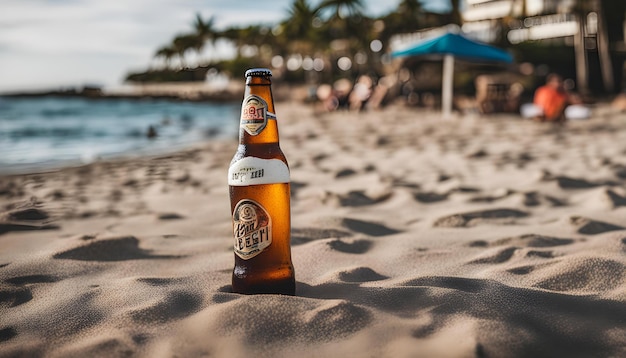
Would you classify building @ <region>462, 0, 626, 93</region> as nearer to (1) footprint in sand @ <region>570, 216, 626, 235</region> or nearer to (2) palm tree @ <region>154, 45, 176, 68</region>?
(1) footprint in sand @ <region>570, 216, 626, 235</region>

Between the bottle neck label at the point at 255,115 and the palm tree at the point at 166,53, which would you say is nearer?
the bottle neck label at the point at 255,115

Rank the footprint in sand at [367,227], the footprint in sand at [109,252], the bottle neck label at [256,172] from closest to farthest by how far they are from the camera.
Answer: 1. the bottle neck label at [256,172]
2. the footprint in sand at [109,252]
3. the footprint in sand at [367,227]

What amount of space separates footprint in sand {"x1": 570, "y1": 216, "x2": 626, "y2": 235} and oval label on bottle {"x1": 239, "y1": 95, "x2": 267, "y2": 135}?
184 cm

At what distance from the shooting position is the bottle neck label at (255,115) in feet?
6.37

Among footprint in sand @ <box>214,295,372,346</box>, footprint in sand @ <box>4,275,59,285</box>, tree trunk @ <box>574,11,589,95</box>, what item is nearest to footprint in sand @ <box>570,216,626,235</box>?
footprint in sand @ <box>214,295,372,346</box>

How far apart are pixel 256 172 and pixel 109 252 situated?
112 centimetres

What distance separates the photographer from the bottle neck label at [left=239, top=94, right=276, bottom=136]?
76.5 inches

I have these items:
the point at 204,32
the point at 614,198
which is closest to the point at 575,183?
the point at 614,198

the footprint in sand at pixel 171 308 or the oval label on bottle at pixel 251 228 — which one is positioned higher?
the oval label on bottle at pixel 251 228

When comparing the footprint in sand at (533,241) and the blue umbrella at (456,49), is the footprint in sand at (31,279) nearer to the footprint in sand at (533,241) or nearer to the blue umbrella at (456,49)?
the footprint in sand at (533,241)

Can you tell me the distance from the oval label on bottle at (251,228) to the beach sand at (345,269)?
0.19 meters

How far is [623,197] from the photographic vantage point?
350 cm

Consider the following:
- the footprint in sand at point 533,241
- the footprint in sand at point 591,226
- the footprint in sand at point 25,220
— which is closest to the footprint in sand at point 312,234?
the footprint in sand at point 533,241

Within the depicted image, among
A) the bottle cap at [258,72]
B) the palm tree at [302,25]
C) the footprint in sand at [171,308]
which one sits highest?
the palm tree at [302,25]
